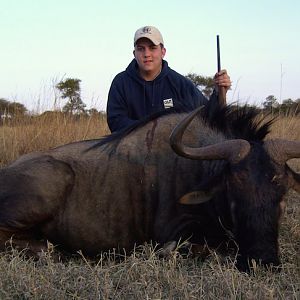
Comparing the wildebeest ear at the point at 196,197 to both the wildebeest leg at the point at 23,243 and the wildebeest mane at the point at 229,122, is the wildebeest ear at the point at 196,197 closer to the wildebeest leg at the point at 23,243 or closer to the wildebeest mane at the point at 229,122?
the wildebeest mane at the point at 229,122

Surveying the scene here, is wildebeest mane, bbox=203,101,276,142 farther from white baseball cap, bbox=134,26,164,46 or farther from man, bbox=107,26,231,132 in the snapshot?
white baseball cap, bbox=134,26,164,46

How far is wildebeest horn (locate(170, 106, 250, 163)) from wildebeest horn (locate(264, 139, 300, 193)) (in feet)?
0.51

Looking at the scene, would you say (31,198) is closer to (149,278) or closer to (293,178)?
(149,278)

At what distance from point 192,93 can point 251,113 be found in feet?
5.06

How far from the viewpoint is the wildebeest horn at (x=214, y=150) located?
3570mm

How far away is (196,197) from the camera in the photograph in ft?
12.3

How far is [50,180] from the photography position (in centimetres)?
418

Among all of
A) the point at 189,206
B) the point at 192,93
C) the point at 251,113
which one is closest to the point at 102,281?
the point at 189,206

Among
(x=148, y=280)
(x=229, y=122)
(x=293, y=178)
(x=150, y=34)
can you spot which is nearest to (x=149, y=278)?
(x=148, y=280)

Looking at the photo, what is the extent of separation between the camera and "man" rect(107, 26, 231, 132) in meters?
5.56

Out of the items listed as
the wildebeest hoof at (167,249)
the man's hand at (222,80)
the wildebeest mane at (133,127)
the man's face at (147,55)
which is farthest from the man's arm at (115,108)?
the wildebeest hoof at (167,249)

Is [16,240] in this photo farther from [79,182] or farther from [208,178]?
[208,178]

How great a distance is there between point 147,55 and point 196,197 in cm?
218

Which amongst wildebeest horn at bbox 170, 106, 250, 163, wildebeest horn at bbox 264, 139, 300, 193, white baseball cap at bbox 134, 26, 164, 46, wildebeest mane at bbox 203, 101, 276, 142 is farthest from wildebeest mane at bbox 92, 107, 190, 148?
white baseball cap at bbox 134, 26, 164, 46
